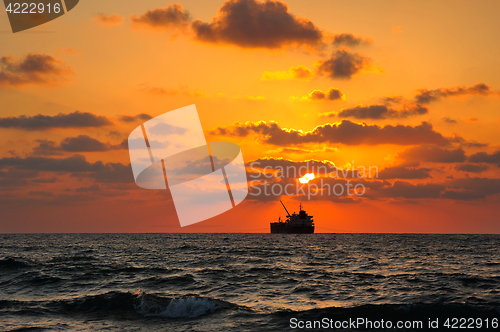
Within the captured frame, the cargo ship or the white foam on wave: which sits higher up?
the white foam on wave

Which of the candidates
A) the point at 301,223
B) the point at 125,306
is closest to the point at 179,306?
the point at 125,306

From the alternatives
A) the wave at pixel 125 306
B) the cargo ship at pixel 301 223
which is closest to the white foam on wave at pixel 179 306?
the wave at pixel 125 306

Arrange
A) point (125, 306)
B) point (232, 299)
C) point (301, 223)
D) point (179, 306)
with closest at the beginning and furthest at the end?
point (179, 306) < point (125, 306) < point (232, 299) < point (301, 223)

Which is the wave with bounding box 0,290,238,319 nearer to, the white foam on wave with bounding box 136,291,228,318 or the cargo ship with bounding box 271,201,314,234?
the white foam on wave with bounding box 136,291,228,318

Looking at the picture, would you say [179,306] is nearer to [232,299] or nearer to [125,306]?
[125,306]

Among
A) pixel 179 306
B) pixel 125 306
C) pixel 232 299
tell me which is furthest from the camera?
pixel 232 299

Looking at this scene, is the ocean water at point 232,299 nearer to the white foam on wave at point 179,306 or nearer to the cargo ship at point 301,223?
the white foam on wave at point 179,306

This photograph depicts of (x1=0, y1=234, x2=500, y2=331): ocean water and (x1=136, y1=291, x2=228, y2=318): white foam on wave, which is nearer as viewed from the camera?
(x1=0, y1=234, x2=500, y2=331): ocean water

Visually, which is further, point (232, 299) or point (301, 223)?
point (301, 223)

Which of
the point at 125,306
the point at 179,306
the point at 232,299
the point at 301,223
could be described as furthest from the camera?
the point at 301,223

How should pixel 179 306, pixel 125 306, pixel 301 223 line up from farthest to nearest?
pixel 301 223
pixel 125 306
pixel 179 306

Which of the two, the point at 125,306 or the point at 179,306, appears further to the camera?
the point at 125,306

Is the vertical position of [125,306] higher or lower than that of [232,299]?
higher

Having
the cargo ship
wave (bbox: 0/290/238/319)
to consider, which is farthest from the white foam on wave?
the cargo ship
